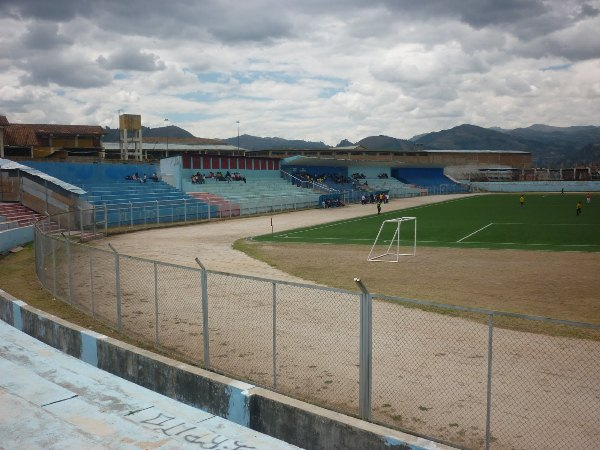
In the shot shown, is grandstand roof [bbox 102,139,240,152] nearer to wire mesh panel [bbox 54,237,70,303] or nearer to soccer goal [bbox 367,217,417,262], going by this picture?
soccer goal [bbox 367,217,417,262]

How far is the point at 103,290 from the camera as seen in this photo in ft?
50.5

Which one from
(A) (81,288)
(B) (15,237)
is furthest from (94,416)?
(B) (15,237)

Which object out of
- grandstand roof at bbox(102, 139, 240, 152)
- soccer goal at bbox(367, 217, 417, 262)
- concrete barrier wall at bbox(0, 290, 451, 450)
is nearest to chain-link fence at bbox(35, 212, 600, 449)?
concrete barrier wall at bbox(0, 290, 451, 450)

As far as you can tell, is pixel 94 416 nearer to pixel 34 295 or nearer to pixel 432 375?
pixel 432 375

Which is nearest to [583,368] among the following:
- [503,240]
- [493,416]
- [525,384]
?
[525,384]

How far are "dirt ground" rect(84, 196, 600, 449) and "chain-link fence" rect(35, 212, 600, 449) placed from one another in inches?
1.1

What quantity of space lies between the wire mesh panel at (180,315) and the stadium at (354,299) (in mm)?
59

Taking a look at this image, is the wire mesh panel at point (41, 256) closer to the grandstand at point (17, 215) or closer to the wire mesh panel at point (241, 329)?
the wire mesh panel at point (241, 329)

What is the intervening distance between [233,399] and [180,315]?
210 inches

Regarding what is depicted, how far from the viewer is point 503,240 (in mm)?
28031

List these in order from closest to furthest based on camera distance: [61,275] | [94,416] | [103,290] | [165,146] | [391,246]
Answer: [94,416] < [103,290] < [61,275] < [391,246] < [165,146]

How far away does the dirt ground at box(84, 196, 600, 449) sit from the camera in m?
7.05

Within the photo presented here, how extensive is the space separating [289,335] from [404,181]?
88968mm

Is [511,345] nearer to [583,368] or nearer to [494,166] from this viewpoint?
[583,368]
